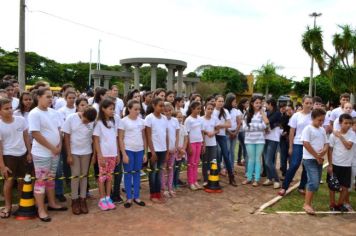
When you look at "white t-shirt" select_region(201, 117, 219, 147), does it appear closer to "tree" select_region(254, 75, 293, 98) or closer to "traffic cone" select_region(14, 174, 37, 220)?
"traffic cone" select_region(14, 174, 37, 220)

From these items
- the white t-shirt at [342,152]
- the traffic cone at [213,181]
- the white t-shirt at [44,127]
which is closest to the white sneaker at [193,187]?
the traffic cone at [213,181]

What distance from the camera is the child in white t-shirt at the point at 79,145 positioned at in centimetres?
522

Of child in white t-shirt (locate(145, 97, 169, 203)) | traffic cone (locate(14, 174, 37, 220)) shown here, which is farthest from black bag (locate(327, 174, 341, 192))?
traffic cone (locate(14, 174, 37, 220))

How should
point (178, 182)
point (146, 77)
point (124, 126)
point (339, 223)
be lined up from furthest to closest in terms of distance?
1. point (146, 77)
2. point (178, 182)
3. point (124, 126)
4. point (339, 223)

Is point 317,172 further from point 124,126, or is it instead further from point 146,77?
point 146,77

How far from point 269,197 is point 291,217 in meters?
1.14

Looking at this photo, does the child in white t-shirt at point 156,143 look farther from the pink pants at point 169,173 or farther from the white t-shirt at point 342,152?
the white t-shirt at point 342,152

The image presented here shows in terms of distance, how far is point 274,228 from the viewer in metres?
4.91

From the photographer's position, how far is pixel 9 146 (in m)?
4.98

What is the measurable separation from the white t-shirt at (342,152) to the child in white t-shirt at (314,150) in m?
0.17

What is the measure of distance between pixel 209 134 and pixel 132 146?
1.89m

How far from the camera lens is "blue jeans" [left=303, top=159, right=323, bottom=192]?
5605 mm

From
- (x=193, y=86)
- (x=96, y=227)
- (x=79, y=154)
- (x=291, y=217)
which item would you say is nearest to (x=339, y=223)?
(x=291, y=217)

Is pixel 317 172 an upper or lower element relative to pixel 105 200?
upper
